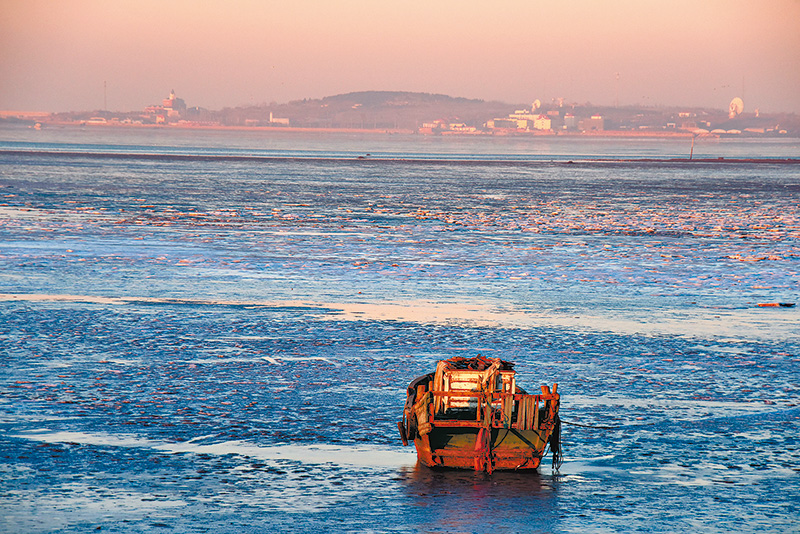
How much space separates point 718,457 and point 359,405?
15.2 feet

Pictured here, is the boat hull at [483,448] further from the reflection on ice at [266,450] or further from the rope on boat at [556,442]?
the reflection on ice at [266,450]

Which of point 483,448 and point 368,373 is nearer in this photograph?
point 483,448

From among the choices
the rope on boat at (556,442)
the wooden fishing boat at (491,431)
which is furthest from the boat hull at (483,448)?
the rope on boat at (556,442)

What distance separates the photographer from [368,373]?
54.1 feet

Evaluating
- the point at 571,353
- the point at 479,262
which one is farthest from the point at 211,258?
the point at 571,353

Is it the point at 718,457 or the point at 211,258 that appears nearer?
the point at 718,457

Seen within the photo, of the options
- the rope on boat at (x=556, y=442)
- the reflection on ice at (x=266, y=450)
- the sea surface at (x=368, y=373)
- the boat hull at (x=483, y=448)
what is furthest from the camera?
the reflection on ice at (x=266, y=450)

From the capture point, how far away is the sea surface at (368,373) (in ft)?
35.1

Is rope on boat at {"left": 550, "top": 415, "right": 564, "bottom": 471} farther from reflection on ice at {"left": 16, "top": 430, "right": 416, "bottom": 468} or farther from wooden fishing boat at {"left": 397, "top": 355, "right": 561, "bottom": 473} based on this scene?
reflection on ice at {"left": 16, "top": 430, "right": 416, "bottom": 468}

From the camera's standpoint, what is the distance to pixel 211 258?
101ft

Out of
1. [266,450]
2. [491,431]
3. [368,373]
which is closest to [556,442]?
[491,431]

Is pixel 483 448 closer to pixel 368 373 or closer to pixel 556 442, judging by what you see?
pixel 556 442

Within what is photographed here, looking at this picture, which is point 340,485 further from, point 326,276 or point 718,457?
point 326,276

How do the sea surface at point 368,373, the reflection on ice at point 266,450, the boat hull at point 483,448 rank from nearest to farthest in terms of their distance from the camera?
the sea surface at point 368,373 < the boat hull at point 483,448 < the reflection on ice at point 266,450
